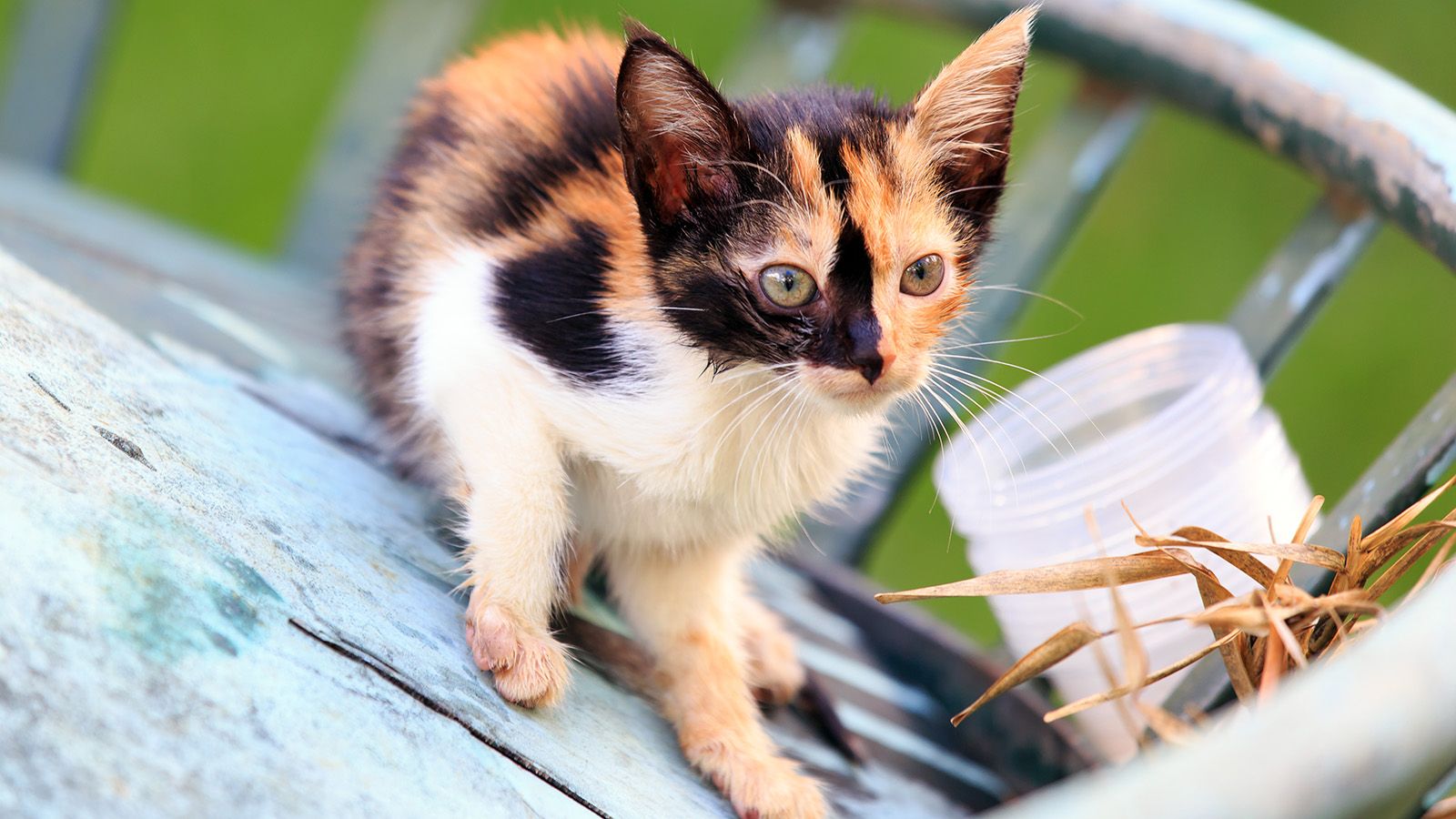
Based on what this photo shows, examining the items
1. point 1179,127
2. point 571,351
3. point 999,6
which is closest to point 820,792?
point 571,351

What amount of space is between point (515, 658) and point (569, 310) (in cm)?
33

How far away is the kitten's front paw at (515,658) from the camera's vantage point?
0.91m

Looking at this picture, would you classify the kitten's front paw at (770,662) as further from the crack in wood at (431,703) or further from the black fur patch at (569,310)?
the crack in wood at (431,703)

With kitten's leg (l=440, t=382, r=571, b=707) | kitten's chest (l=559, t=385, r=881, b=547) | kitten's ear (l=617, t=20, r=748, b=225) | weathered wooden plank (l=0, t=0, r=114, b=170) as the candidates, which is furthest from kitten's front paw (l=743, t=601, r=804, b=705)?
weathered wooden plank (l=0, t=0, r=114, b=170)

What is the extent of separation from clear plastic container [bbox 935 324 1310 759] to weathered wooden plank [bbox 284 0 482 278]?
4.42ft

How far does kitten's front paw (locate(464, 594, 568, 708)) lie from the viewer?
0.91 metres

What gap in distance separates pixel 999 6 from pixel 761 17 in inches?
20.4

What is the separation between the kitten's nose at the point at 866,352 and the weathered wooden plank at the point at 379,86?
1.51 metres

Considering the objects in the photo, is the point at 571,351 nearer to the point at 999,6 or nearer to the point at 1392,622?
the point at 1392,622

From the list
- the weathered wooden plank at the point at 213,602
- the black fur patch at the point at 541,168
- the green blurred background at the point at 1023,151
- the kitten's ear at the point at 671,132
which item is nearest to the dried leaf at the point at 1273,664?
the weathered wooden plank at the point at 213,602

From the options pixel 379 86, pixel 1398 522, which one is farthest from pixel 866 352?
pixel 379 86

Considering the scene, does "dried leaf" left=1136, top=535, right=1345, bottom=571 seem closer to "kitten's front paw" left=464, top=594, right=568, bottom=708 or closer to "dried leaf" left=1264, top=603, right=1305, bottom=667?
"dried leaf" left=1264, top=603, right=1305, bottom=667

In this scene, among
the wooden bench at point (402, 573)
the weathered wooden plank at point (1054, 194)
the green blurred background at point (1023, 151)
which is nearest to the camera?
the wooden bench at point (402, 573)

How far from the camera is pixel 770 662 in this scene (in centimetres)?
130
